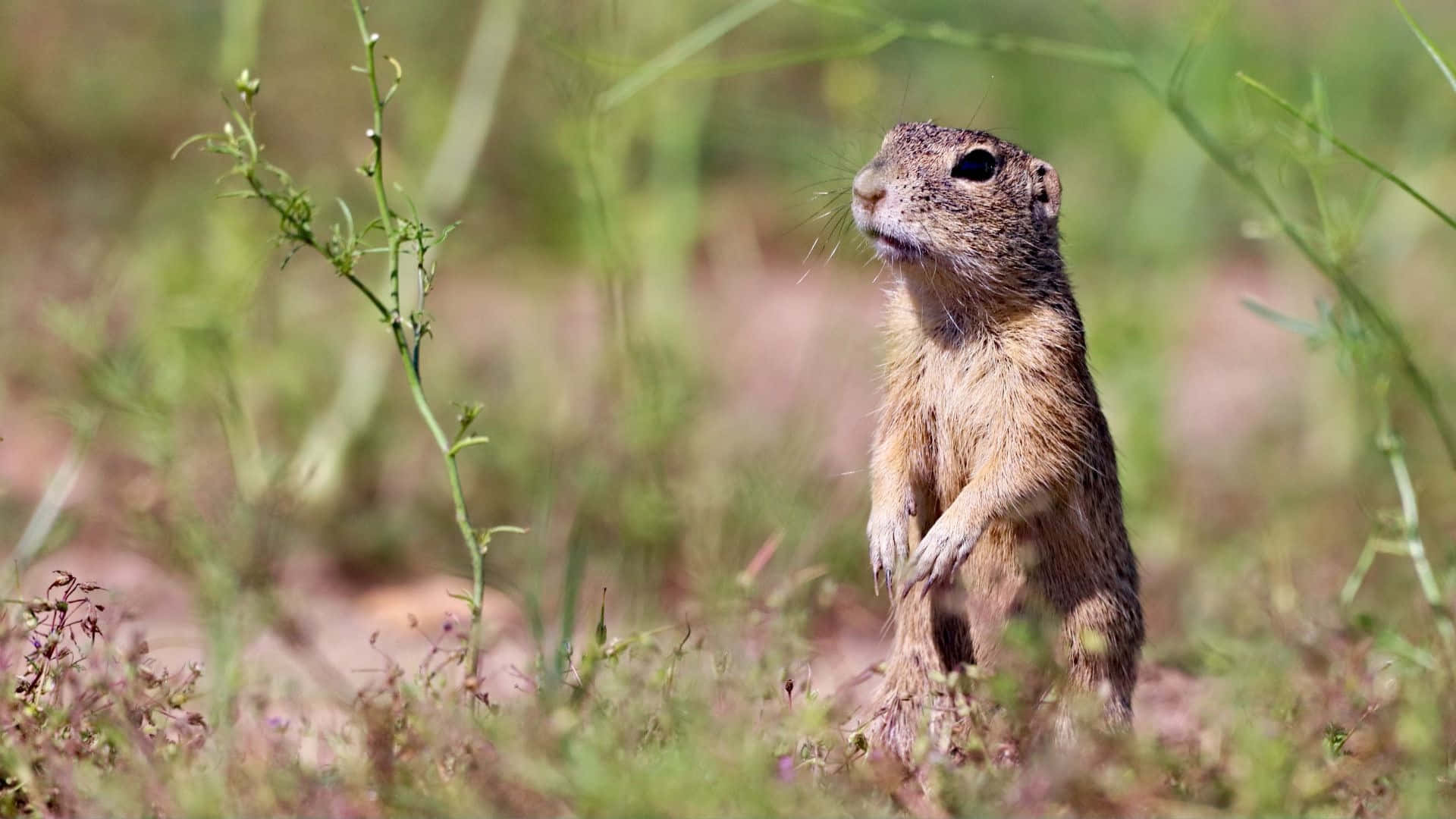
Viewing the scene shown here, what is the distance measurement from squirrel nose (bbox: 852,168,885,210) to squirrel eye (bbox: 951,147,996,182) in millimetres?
245

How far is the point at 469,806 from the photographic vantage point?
91.7 inches

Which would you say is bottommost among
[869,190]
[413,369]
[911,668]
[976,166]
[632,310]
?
[911,668]

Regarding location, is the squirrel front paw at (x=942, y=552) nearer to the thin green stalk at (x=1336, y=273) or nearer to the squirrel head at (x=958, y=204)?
the squirrel head at (x=958, y=204)

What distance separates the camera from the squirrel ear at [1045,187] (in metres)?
3.53

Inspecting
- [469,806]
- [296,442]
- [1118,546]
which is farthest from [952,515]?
[296,442]

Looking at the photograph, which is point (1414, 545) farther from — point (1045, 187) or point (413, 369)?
point (413, 369)

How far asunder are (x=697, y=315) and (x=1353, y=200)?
11.2 feet

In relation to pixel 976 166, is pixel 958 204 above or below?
below

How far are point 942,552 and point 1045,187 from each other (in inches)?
38.0

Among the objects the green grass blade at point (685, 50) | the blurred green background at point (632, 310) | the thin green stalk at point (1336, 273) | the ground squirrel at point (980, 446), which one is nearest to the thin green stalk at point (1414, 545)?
the thin green stalk at point (1336, 273)

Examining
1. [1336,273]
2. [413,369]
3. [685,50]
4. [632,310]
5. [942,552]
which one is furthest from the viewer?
[632,310]

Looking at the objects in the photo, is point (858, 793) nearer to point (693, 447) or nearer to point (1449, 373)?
point (693, 447)

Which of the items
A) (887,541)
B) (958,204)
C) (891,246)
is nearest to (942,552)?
(887,541)

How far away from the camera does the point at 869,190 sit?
10.4 feet
